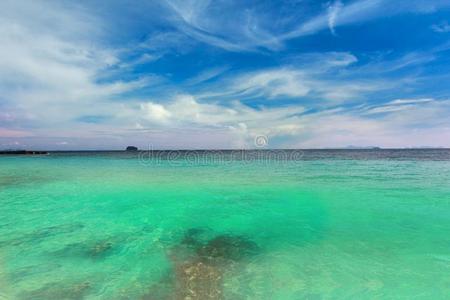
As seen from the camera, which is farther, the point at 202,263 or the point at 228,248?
the point at 228,248

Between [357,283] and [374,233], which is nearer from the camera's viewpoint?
[357,283]

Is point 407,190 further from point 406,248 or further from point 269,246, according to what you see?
point 269,246

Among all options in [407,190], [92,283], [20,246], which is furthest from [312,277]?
[407,190]

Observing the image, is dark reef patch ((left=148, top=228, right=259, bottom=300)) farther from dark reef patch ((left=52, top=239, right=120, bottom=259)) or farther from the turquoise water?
dark reef patch ((left=52, top=239, right=120, bottom=259))

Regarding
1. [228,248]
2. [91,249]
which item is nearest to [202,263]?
[228,248]

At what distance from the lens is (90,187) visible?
1711 cm

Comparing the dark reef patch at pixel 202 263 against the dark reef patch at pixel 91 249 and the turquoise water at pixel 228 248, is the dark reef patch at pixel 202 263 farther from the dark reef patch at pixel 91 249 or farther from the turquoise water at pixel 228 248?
the dark reef patch at pixel 91 249

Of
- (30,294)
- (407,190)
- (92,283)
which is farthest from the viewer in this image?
(407,190)

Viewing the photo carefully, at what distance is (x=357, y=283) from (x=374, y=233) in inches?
128

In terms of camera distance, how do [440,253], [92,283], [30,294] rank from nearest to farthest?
1. [30,294]
2. [92,283]
3. [440,253]

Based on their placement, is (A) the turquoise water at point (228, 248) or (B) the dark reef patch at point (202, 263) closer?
(B) the dark reef patch at point (202, 263)

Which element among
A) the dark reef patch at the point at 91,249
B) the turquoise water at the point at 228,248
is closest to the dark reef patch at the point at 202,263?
the turquoise water at the point at 228,248

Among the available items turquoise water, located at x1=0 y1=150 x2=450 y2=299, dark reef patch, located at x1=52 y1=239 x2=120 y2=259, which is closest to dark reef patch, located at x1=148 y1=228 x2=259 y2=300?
turquoise water, located at x1=0 y1=150 x2=450 y2=299

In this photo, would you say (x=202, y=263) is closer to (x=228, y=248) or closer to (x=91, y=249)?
(x=228, y=248)
